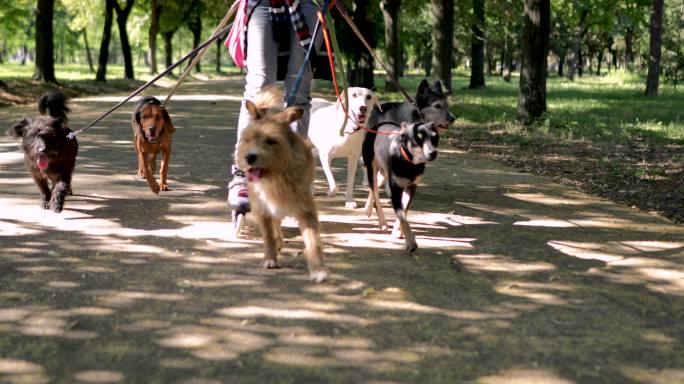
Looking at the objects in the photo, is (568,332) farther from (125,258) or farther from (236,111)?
(236,111)

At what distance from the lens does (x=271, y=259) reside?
15.8ft

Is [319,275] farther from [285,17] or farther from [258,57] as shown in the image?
[285,17]

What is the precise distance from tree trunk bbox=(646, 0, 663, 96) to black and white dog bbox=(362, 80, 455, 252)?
21.7 meters

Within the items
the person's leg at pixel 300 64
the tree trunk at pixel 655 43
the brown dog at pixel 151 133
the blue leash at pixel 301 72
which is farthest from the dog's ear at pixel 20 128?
the tree trunk at pixel 655 43

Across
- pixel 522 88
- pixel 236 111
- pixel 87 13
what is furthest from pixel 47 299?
pixel 87 13

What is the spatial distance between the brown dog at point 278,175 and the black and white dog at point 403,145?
888 mm

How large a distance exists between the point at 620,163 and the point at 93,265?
8082 millimetres

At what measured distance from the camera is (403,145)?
537 cm

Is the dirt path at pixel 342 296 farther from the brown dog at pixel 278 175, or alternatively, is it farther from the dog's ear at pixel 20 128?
the dog's ear at pixel 20 128

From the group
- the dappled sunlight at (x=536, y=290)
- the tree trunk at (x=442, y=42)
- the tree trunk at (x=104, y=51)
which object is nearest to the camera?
the dappled sunlight at (x=536, y=290)

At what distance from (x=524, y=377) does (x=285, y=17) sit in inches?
144

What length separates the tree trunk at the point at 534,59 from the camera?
15148mm

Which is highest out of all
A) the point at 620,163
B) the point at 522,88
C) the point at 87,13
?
the point at 87,13

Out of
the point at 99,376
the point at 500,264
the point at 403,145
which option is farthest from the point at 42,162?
the point at 500,264
